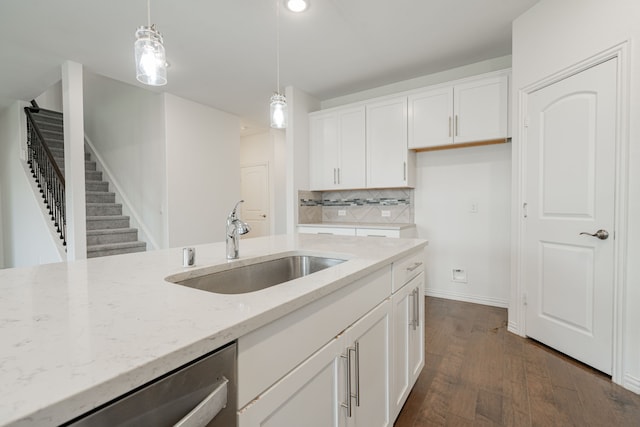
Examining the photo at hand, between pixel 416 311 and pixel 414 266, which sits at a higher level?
pixel 414 266

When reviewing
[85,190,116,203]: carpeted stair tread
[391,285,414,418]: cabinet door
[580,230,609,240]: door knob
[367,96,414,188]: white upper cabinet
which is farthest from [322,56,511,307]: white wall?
[85,190,116,203]: carpeted stair tread

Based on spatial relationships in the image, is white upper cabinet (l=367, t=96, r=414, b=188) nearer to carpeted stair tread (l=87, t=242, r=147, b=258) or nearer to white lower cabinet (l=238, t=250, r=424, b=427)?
white lower cabinet (l=238, t=250, r=424, b=427)

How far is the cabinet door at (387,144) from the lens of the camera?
3.47 meters

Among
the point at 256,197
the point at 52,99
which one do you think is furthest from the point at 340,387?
the point at 52,99

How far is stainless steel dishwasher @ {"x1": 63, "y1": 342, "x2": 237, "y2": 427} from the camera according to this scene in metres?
0.42

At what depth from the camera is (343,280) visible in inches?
38.2

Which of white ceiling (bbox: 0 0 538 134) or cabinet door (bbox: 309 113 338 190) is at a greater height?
white ceiling (bbox: 0 0 538 134)

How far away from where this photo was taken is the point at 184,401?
51cm

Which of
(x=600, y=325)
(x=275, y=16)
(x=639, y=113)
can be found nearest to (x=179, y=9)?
(x=275, y=16)

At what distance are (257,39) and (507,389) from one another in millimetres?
3267

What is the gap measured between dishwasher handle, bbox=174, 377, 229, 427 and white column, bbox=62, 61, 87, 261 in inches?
134

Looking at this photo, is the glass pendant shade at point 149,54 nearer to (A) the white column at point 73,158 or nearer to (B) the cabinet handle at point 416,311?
(B) the cabinet handle at point 416,311

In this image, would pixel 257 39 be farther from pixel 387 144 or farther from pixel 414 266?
pixel 414 266

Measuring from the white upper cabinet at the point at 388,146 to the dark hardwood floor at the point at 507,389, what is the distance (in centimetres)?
176
